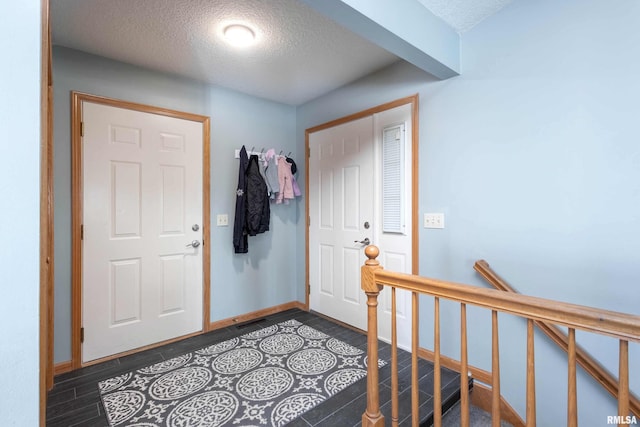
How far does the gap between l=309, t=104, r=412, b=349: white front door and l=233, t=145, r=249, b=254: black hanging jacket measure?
2.37ft

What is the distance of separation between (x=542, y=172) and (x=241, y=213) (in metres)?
2.33

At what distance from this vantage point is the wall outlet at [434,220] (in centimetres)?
209

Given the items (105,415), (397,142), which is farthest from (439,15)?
(105,415)

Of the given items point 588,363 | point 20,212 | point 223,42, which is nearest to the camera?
point 20,212

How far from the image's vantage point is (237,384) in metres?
1.86

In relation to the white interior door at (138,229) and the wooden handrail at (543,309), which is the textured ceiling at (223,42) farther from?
the wooden handrail at (543,309)

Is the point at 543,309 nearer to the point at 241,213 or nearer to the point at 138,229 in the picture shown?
the point at 241,213

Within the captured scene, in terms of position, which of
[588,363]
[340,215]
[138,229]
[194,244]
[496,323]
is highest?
[340,215]

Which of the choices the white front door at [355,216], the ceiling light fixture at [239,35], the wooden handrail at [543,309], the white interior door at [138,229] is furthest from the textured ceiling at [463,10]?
the white interior door at [138,229]

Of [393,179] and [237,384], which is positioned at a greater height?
[393,179]

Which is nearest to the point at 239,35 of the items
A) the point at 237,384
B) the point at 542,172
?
the point at 542,172

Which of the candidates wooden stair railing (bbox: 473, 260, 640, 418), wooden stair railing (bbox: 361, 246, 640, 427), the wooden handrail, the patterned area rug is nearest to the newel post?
wooden stair railing (bbox: 361, 246, 640, 427)

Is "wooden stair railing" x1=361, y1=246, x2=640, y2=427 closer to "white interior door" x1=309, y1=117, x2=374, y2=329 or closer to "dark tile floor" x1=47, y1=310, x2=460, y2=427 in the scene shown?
"dark tile floor" x1=47, y1=310, x2=460, y2=427

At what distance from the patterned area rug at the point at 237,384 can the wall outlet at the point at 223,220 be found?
1.05 meters
